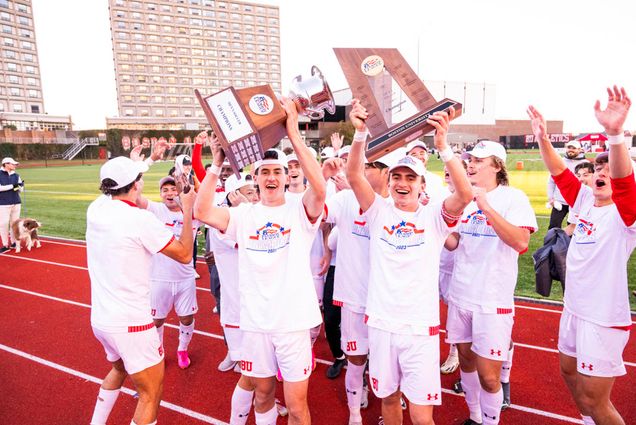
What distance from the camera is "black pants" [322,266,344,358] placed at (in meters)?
4.43

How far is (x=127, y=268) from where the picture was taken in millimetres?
2934

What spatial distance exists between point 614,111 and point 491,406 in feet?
7.82

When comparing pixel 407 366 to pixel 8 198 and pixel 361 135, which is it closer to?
pixel 361 135

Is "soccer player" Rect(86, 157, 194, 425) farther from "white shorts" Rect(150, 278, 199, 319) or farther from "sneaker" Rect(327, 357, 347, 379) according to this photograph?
"sneaker" Rect(327, 357, 347, 379)

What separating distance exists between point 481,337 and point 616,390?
2.18m

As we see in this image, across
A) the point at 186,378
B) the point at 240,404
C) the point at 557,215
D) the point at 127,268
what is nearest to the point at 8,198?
the point at 186,378

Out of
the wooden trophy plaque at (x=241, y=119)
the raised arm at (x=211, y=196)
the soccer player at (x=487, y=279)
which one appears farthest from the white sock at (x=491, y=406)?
the wooden trophy plaque at (x=241, y=119)

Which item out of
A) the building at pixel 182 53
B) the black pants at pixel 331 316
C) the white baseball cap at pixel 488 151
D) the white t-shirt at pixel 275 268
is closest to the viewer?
the white t-shirt at pixel 275 268

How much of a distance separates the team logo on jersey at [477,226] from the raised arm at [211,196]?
2054 mm

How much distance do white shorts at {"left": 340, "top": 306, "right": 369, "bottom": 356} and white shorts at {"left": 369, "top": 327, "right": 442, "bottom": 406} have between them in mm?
567

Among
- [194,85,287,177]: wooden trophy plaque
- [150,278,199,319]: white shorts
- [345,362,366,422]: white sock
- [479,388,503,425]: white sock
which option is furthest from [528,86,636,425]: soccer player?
[150,278,199,319]: white shorts

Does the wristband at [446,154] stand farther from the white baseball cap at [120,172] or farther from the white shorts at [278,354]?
the white baseball cap at [120,172]

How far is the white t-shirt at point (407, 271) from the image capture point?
2754mm

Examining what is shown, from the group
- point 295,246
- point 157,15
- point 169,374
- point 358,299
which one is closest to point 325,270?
point 358,299
